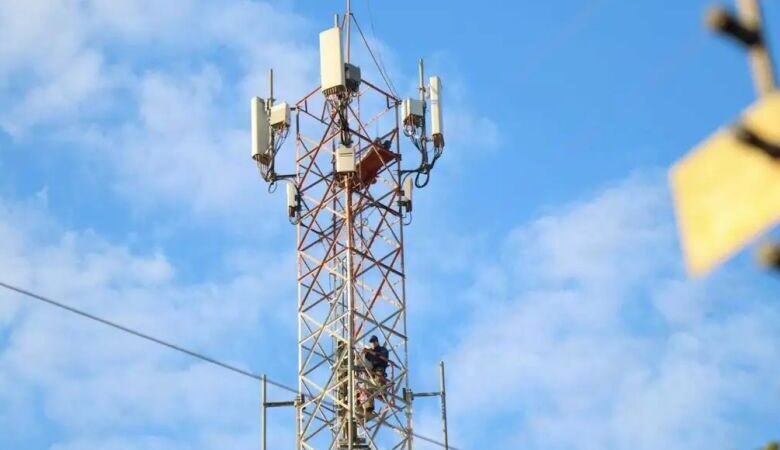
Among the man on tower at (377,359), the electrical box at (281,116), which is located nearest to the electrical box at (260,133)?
Result: the electrical box at (281,116)

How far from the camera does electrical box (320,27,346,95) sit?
35.1 metres

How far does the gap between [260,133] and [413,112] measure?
3.45 m

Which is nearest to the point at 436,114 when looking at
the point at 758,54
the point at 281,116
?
the point at 281,116

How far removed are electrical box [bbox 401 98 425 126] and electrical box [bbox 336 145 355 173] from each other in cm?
151

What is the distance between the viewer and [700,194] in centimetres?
795

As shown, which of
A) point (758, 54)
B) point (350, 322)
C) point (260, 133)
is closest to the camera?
point (758, 54)

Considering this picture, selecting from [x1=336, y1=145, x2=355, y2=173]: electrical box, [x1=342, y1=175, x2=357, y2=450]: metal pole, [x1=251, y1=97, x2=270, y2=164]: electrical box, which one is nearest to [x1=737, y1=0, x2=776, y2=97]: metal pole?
[x1=342, y1=175, x2=357, y2=450]: metal pole

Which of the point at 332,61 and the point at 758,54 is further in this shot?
the point at 332,61

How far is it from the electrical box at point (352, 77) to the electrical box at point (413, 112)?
1150 millimetres

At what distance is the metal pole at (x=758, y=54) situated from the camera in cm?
779

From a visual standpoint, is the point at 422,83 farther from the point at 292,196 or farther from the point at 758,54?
the point at 758,54

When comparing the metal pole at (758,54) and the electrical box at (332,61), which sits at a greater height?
the electrical box at (332,61)

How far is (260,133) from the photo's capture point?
121 feet

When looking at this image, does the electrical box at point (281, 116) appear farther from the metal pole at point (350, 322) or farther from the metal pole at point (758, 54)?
the metal pole at point (758, 54)
